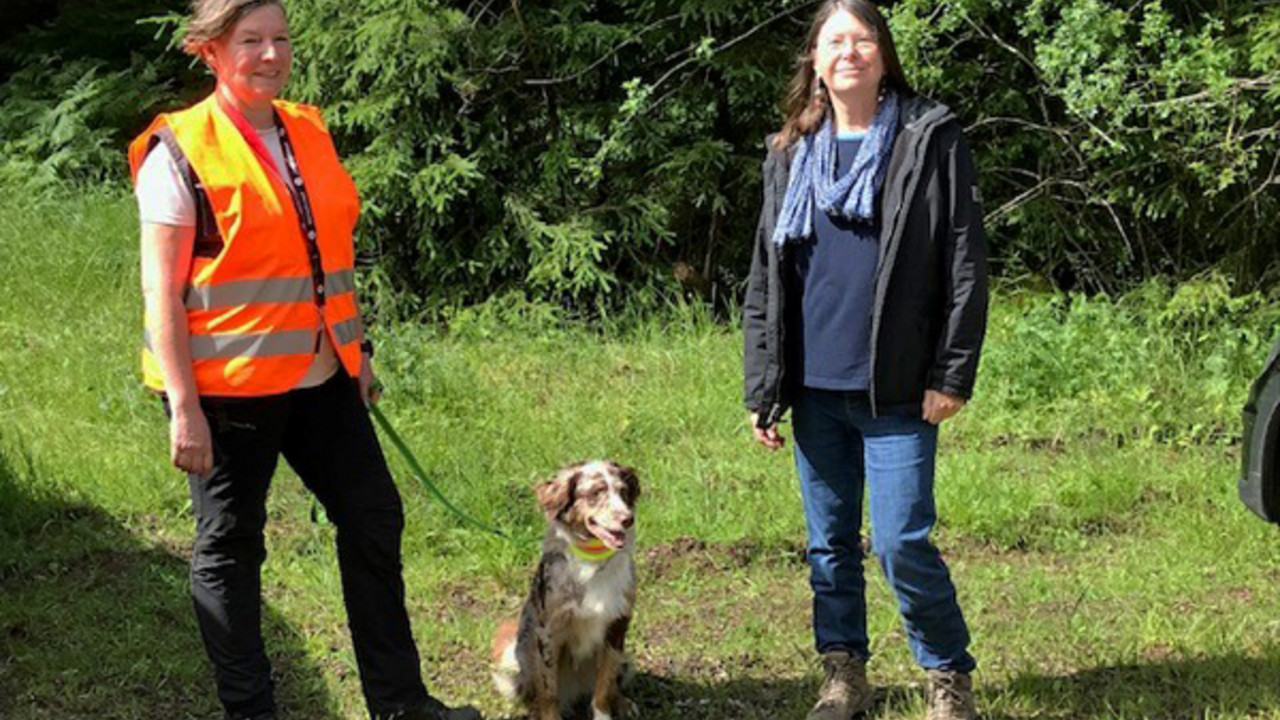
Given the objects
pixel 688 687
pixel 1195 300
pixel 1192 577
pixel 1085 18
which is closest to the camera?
pixel 688 687

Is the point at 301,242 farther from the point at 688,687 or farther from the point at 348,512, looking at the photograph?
the point at 688,687

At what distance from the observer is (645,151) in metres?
10.2

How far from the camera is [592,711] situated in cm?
491

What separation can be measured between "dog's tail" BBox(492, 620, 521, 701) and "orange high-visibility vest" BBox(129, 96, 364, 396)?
1.23 meters

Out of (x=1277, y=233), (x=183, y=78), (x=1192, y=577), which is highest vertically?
(x=183, y=78)

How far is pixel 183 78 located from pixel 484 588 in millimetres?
8225

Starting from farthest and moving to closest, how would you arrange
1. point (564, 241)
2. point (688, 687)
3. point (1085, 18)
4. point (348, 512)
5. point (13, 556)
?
point (564, 241), point (1085, 18), point (13, 556), point (688, 687), point (348, 512)

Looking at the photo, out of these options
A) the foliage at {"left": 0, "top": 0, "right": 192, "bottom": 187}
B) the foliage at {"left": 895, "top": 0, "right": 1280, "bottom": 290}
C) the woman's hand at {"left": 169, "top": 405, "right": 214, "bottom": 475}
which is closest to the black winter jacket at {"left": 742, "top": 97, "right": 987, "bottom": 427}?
the woman's hand at {"left": 169, "top": 405, "right": 214, "bottom": 475}

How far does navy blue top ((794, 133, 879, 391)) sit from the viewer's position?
4.29 meters

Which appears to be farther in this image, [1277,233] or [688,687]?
[1277,233]

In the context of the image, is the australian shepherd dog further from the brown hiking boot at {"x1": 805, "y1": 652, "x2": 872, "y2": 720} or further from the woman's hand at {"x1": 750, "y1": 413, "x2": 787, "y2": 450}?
the brown hiking boot at {"x1": 805, "y1": 652, "x2": 872, "y2": 720}

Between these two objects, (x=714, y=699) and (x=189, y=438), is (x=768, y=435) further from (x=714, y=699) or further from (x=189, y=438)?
(x=189, y=438)

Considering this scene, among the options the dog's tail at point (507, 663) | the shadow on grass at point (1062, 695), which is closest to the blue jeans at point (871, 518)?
the shadow on grass at point (1062, 695)

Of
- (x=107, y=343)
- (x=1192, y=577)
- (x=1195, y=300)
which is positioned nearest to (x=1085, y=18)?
(x=1195, y=300)
